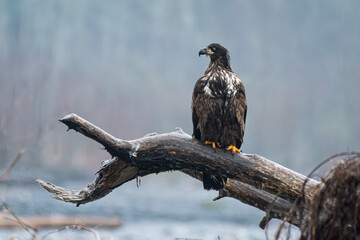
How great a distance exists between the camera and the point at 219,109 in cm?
391

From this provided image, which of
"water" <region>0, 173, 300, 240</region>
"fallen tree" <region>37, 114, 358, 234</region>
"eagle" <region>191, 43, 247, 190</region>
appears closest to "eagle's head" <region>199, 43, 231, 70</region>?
"eagle" <region>191, 43, 247, 190</region>

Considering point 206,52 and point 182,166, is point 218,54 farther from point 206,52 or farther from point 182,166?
point 182,166

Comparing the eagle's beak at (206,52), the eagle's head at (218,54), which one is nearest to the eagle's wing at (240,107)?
the eagle's head at (218,54)

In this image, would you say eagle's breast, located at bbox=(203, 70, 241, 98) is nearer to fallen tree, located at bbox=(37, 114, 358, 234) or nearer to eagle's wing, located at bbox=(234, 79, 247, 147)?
eagle's wing, located at bbox=(234, 79, 247, 147)

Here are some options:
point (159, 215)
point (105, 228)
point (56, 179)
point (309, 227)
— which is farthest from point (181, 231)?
point (309, 227)

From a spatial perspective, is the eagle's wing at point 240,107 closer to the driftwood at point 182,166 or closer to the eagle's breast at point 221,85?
Result: the eagle's breast at point 221,85

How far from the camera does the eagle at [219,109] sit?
3.88 metres

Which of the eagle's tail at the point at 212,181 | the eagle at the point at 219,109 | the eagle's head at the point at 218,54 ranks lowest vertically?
the eagle's tail at the point at 212,181

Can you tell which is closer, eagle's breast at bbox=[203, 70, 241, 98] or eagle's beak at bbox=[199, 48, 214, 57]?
eagle's breast at bbox=[203, 70, 241, 98]

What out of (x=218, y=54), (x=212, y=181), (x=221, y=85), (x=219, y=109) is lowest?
(x=212, y=181)

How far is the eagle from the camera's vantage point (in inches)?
153

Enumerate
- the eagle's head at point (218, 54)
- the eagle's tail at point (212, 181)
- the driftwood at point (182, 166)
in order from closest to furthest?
the driftwood at point (182, 166)
the eagle's tail at point (212, 181)
the eagle's head at point (218, 54)

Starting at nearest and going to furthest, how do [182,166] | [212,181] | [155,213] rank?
[182,166]
[212,181]
[155,213]

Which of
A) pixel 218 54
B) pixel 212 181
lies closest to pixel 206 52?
pixel 218 54
